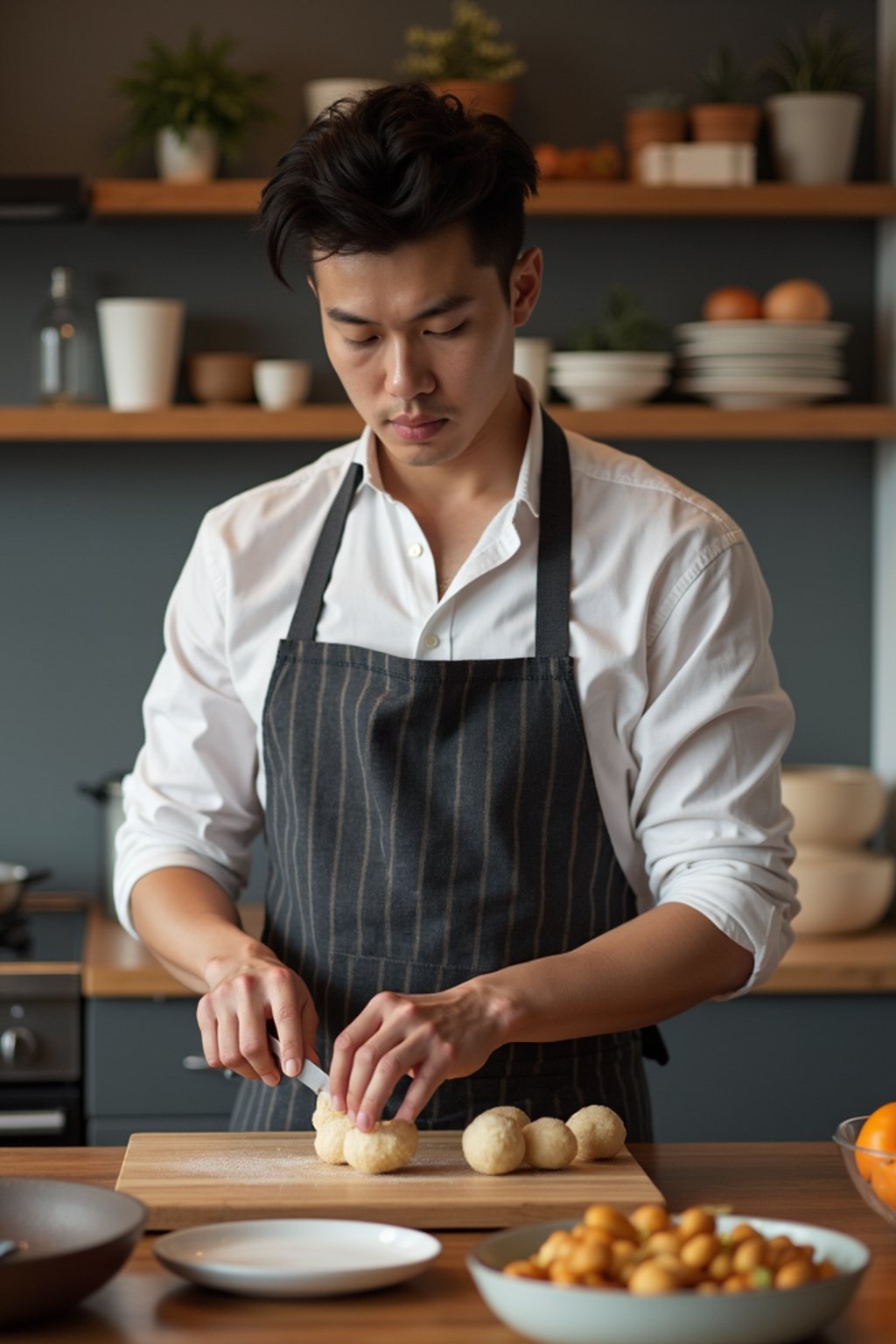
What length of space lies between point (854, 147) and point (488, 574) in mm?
1785

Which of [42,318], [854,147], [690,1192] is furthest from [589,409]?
[690,1192]

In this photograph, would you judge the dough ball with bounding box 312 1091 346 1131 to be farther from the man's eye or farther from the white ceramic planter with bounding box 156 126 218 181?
the white ceramic planter with bounding box 156 126 218 181

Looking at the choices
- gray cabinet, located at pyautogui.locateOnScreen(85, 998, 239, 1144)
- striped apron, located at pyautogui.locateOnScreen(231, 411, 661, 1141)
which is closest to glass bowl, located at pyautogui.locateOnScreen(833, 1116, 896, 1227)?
striped apron, located at pyautogui.locateOnScreen(231, 411, 661, 1141)

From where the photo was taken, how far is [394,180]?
1.50 metres

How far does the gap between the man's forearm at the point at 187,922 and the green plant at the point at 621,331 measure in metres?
1.56

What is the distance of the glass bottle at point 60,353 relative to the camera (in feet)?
9.97

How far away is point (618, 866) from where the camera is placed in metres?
1.74

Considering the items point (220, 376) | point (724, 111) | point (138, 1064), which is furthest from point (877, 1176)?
point (724, 111)

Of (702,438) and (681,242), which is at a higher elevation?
(681,242)

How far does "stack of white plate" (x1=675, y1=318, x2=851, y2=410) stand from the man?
3.85ft

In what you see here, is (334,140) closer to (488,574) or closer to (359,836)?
(488,574)

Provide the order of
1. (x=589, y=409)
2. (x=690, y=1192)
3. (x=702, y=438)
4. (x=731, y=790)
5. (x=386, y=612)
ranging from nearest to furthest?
(x=690, y=1192), (x=731, y=790), (x=386, y=612), (x=589, y=409), (x=702, y=438)

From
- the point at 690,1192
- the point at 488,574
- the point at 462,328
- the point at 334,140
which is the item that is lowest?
the point at 690,1192

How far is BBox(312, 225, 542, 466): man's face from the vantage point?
4.99ft
